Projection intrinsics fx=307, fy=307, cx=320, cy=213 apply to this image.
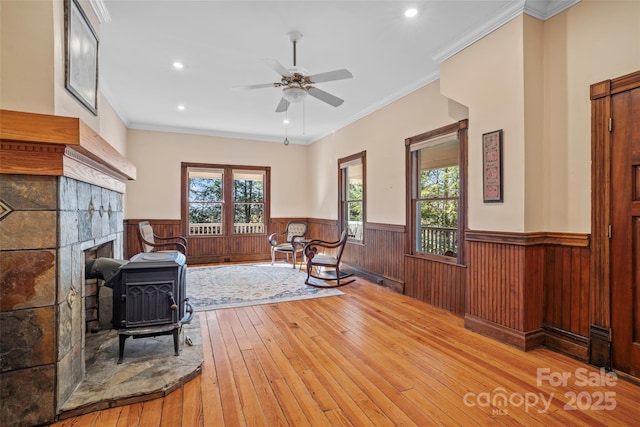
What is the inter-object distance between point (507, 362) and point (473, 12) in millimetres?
2997

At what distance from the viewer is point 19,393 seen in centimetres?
171

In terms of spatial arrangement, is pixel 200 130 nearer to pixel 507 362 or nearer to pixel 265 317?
pixel 265 317

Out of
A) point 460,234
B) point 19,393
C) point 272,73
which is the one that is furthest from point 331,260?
point 19,393

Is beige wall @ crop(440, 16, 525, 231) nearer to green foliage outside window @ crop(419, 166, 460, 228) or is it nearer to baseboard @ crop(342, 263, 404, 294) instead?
green foliage outside window @ crop(419, 166, 460, 228)

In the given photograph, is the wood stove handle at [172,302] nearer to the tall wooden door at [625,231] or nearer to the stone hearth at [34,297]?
the stone hearth at [34,297]

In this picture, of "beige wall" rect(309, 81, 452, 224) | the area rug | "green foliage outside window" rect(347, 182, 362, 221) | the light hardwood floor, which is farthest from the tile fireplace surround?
"green foliage outside window" rect(347, 182, 362, 221)

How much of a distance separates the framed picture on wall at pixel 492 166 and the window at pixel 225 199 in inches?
214

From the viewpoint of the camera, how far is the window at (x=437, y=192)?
3.60 meters

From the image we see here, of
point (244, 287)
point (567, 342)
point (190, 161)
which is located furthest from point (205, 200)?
point (567, 342)

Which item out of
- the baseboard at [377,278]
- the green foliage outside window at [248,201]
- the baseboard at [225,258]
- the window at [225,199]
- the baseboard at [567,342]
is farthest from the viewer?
the green foliage outside window at [248,201]

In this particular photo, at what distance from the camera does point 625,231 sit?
7.48ft

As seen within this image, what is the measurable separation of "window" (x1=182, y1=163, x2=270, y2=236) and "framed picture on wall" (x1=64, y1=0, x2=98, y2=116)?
435cm

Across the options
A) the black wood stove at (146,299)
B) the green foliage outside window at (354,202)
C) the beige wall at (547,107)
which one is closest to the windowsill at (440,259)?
the beige wall at (547,107)

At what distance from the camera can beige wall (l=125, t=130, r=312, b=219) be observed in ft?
21.1
